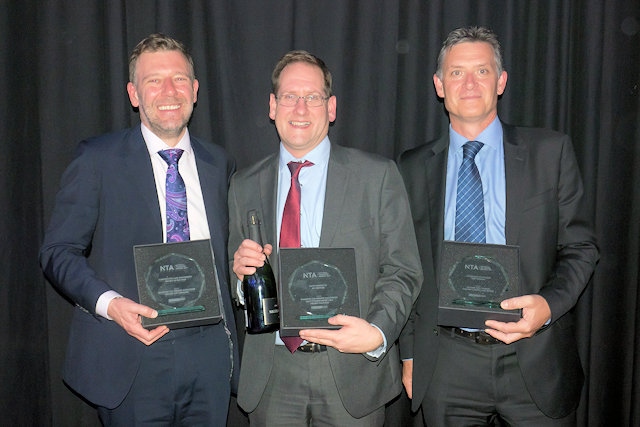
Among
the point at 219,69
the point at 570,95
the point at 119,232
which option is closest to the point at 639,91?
the point at 570,95

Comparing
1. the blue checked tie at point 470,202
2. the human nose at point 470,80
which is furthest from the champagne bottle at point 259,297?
the human nose at point 470,80

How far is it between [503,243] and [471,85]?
65 cm

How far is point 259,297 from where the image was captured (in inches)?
95.7

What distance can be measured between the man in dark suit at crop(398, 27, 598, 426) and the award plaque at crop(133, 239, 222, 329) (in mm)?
888

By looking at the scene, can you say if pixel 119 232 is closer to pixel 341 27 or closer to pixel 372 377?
pixel 372 377

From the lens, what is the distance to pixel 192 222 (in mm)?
2518

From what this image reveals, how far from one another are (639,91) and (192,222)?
2.57 metres

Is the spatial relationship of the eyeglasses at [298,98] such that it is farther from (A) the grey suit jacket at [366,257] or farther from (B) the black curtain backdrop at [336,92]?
(B) the black curtain backdrop at [336,92]

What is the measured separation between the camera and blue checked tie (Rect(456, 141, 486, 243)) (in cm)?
235

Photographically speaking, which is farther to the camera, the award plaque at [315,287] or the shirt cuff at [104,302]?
the shirt cuff at [104,302]

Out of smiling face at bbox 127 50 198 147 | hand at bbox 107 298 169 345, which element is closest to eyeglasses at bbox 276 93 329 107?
smiling face at bbox 127 50 198 147

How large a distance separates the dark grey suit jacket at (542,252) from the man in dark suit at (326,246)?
148 millimetres

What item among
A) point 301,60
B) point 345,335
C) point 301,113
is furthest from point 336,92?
point 345,335

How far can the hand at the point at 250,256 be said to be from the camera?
221cm
